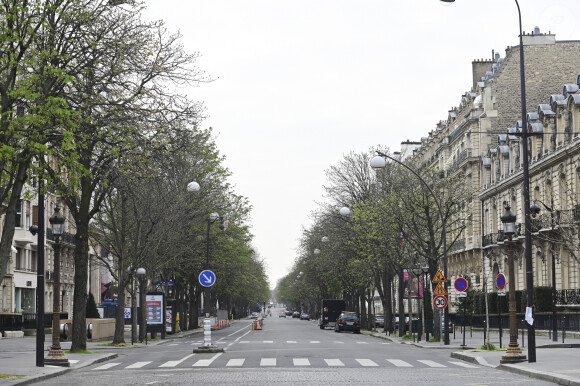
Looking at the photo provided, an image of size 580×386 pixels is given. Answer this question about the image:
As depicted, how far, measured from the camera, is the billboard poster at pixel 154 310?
48906mm

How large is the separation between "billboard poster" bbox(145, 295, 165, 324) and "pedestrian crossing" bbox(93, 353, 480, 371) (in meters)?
20.5

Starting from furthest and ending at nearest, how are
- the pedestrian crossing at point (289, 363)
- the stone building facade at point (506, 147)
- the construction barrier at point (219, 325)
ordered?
the construction barrier at point (219, 325) → the stone building facade at point (506, 147) → the pedestrian crossing at point (289, 363)

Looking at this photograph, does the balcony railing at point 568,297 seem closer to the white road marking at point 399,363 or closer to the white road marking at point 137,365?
the white road marking at point 399,363

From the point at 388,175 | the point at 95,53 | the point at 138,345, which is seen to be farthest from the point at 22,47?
the point at 388,175

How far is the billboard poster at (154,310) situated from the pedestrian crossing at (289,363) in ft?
67.1

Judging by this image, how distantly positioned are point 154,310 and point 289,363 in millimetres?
24457

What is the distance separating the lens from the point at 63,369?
2403 cm

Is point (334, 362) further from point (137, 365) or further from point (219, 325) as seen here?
point (219, 325)

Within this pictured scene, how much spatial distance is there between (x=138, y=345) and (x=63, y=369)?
1821 centimetres

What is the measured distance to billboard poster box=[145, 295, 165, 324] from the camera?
1925 inches

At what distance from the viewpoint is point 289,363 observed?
25.8 meters

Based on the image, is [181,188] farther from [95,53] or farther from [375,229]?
[95,53]

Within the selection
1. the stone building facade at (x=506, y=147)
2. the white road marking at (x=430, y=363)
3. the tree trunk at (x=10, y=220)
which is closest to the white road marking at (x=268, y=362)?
the white road marking at (x=430, y=363)

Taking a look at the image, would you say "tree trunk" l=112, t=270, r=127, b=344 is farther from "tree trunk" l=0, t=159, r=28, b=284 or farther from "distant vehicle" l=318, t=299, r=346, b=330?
"distant vehicle" l=318, t=299, r=346, b=330
